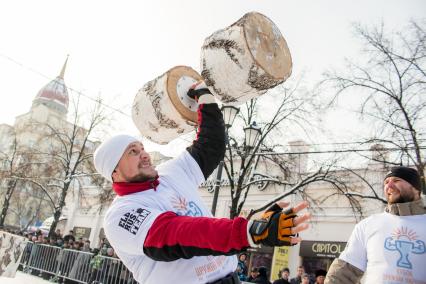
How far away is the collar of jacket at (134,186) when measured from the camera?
7.47ft

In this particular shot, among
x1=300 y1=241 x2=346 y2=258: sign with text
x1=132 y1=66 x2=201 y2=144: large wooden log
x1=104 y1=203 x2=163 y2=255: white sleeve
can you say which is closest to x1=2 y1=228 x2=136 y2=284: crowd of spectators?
x1=132 y1=66 x2=201 y2=144: large wooden log

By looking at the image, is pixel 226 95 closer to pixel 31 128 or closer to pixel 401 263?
pixel 401 263

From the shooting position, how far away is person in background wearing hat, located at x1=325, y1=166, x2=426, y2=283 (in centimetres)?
275

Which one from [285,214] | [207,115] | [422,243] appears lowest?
[285,214]

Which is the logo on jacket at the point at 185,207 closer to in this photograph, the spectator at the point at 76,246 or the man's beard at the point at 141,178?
the man's beard at the point at 141,178

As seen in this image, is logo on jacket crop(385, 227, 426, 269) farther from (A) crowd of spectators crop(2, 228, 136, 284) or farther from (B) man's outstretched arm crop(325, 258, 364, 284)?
(A) crowd of spectators crop(2, 228, 136, 284)

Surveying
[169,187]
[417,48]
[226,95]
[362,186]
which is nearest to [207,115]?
[226,95]

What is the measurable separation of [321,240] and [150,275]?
1827cm

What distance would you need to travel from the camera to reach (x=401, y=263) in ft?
9.07

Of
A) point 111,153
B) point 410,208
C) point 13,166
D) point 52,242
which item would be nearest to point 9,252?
point 52,242

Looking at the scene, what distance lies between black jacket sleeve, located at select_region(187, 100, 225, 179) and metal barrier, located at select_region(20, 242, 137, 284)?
7.93 meters

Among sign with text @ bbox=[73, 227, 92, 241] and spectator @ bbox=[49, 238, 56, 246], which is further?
sign with text @ bbox=[73, 227, 92, 241]

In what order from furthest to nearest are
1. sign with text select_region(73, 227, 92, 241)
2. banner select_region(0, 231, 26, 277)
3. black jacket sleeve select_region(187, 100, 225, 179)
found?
sign with text select_region(73, 227, 92, 241) → banner select_region(0, 231, 26, 277) → black jacket sleeve select_region(187, 100, 225, 179)

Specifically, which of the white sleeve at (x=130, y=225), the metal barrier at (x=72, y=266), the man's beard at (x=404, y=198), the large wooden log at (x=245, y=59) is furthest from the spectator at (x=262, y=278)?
the white sleeve at (x=130, y=225)
